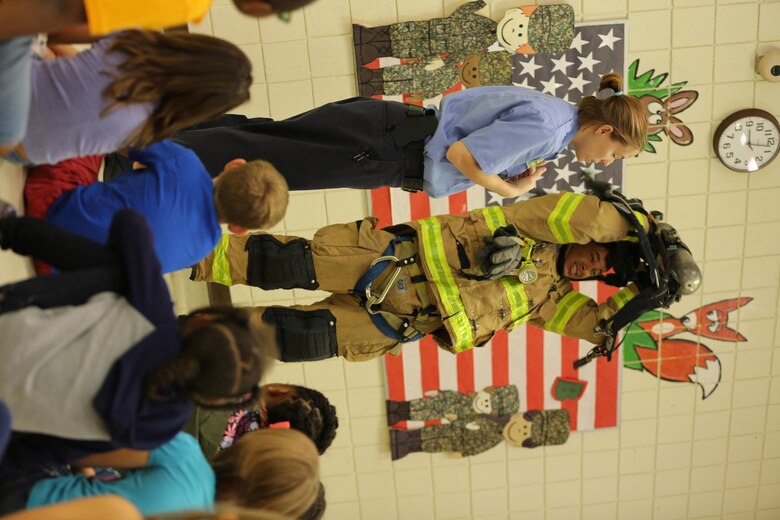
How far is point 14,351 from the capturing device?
4.85 feet

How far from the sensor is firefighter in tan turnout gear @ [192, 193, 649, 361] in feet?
9.68

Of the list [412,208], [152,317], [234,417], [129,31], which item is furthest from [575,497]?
[129,31]

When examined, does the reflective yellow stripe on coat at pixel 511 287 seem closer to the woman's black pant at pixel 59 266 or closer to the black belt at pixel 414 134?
the black belt at pixel 414 134

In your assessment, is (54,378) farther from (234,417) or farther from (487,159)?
(487,159)

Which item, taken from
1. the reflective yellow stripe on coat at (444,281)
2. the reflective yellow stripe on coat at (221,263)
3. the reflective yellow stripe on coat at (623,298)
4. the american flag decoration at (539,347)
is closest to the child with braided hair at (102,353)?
the reflective yellow stripe on coat at (221,263)

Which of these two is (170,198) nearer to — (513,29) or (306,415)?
(306,415)

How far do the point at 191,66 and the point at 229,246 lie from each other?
124 centimetres

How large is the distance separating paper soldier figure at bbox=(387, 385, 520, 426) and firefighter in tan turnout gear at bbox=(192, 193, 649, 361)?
130 centimetres

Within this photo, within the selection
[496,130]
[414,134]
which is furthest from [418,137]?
[496,130]

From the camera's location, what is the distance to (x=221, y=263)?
2.94 m

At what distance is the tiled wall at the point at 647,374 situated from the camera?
400 cm

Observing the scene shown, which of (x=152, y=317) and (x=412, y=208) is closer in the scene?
(x=152, y=317)

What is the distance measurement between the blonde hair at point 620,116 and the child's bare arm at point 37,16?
1.98 m

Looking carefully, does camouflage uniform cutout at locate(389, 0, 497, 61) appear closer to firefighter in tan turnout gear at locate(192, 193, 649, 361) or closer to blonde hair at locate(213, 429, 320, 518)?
firefighter in tan turnout gear at locate(192, 193, 649, 361)
